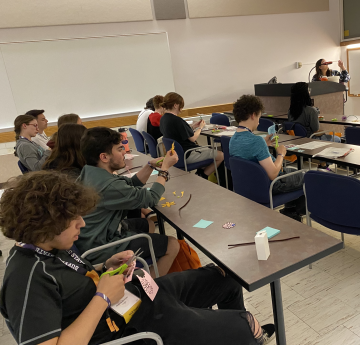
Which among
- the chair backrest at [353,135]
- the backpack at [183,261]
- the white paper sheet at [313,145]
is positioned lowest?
the backpack at [183,261]

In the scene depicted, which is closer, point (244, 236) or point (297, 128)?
point (244, 236)

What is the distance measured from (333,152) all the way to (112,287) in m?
2.26

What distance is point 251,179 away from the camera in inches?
94.3

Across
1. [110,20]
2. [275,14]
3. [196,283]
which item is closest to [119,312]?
[196,283]

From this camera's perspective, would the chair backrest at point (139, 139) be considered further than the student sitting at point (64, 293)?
Yes

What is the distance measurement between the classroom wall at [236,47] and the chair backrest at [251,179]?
4.16 metres

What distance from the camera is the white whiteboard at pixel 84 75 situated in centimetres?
529

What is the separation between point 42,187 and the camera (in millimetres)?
963

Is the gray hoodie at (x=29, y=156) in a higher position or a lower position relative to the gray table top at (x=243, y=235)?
higher

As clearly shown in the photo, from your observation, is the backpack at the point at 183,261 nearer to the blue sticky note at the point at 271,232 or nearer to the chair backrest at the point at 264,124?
the blue sticky note at the point at 271,232

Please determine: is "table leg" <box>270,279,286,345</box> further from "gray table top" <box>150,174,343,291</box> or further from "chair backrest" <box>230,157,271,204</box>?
"chair backrest" <box>230,157,271,204</box>

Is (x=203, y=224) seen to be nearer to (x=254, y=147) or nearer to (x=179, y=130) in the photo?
(x=254, y=147)

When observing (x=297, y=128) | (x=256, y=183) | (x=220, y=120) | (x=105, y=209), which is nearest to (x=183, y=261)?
(x=105, y=209)

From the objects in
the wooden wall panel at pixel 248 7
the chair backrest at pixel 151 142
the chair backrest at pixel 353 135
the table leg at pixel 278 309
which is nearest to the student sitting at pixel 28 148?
the chair backrest at pixel 151 142
